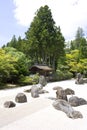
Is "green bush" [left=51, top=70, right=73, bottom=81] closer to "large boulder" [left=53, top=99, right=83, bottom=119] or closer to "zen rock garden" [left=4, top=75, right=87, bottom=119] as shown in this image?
"zen rock garden" [left=4, top=75, right=87, bottom=119]

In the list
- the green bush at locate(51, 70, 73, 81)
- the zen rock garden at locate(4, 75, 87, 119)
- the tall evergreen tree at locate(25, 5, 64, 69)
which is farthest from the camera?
the tall evergreen tree at locate(25, 5, 64, 69)

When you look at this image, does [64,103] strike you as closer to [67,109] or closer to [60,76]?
[67,109]

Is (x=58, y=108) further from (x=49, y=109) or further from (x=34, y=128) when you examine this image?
(x=34, y=128)

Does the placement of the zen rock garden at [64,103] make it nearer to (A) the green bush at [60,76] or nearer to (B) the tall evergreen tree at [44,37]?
(A) the green bush at [60,76]

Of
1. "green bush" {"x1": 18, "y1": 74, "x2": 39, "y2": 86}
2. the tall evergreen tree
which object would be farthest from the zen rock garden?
the tall evergreen tree

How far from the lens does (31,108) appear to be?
1608cm

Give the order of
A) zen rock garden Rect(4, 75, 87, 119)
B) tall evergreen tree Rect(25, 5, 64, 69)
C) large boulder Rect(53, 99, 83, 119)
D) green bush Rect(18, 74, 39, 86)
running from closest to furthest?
large boulder Rect(53, 99, 83, 119) < zen rock garden Rect(4, 75, 87, 119) < green bush Rect(18, 74, 39, 86) < tall evergreen tree Rect(25, 5, 64, 69)

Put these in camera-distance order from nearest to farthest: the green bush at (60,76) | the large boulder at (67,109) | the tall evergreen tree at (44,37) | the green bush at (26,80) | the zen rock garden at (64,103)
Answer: the large boulder at (67,109)
the zen rock garden at (64,103)
the green bush at (26,80)
the green bush at (60,76)
the tall evergreen tree at (44,37)

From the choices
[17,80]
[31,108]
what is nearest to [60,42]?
[17,80]

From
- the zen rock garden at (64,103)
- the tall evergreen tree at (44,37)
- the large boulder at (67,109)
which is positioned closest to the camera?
the large boulder at (67,109)

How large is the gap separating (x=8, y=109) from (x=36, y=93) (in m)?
6.01

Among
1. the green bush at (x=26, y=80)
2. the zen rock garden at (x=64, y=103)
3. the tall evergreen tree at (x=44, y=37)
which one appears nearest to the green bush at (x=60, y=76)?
the tall evergreen tree at (x=44, y=37)

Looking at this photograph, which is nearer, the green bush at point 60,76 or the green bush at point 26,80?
the green bush at point 26,80

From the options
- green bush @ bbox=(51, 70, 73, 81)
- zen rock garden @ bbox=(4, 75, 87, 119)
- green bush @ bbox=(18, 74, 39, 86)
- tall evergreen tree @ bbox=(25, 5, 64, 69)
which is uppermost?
tall evergreen tree @ bbox=(25, 5, 64, 69)
